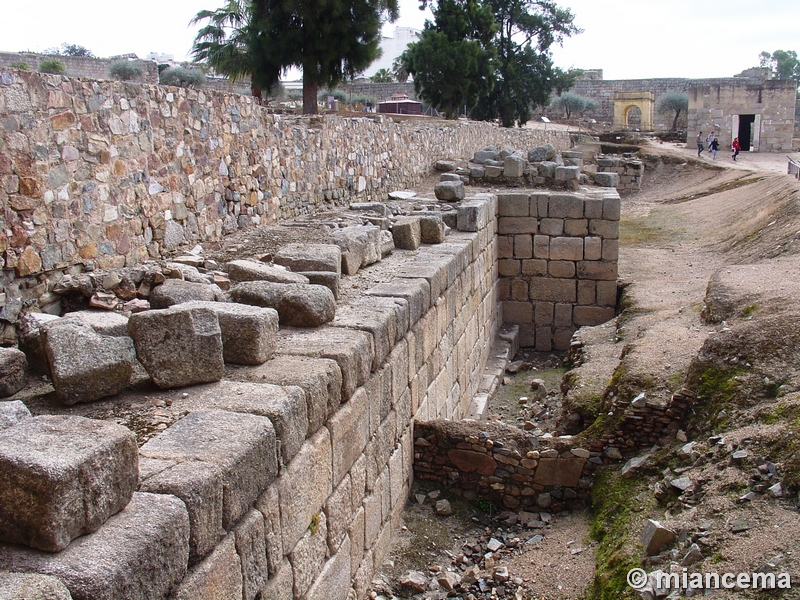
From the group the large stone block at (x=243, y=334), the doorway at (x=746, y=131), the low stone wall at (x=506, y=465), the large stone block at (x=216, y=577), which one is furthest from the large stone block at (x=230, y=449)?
the doorway at (x=746, y=131)

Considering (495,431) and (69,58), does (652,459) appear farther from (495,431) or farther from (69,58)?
(69,58)

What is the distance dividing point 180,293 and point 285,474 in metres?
1.69

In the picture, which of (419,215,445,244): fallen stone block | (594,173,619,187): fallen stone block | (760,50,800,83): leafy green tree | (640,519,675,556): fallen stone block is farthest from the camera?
(760,50,800,83): leafy green tree

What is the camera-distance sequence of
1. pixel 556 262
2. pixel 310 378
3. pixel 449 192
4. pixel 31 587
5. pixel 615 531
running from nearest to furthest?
pixel 31 587, pixel 310 378, pixel 615 531, pixel 449 192, pixel 556 262

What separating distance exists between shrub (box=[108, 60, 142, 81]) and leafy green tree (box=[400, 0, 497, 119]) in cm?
1233

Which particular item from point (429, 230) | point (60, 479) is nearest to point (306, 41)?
point (429, 230)

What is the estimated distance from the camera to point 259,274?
5.38 meters

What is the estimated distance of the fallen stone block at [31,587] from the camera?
199 cm

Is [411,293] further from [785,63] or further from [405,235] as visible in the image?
[785,63]

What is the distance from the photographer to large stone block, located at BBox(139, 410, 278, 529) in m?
2.90

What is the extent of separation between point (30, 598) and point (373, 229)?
5790 mm

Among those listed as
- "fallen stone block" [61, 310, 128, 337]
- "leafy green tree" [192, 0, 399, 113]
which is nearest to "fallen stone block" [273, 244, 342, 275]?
"fallen stone block" [61, 310, 128, 337]

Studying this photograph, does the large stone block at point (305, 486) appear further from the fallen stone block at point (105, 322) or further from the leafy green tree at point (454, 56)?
the leafy green tree at point (454, 56)

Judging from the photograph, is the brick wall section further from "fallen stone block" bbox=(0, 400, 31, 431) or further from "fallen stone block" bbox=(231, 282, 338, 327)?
"fallen stone block" bbox=(0, 400, 31, 431)
